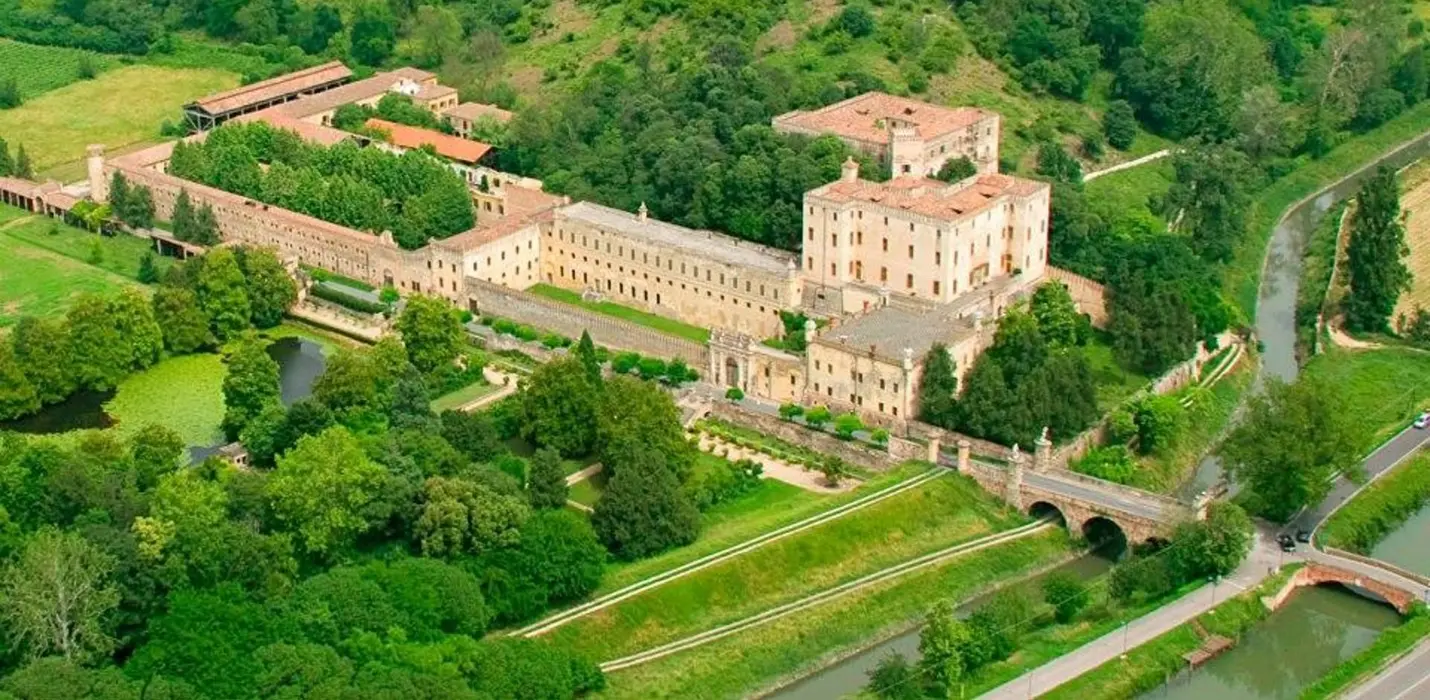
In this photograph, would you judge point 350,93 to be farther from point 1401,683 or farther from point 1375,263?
point 1401,683

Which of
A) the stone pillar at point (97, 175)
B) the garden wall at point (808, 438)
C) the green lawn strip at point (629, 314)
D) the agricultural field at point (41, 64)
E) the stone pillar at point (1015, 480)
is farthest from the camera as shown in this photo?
the agricultural field at point (41, 64)

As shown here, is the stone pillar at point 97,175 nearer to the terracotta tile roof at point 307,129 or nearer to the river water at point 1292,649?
the terracotta tile roof at point 307,129

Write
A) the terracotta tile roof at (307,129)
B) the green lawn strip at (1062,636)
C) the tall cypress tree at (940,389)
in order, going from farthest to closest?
the terracotta tile roof at (307,129) → the tall cypress tree at (940,389) → the green lawn strip at (1062,636)

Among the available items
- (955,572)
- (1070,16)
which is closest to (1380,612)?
(955,572)

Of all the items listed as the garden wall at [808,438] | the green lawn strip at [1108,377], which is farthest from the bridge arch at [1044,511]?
the green lawn strip at [1108,377]

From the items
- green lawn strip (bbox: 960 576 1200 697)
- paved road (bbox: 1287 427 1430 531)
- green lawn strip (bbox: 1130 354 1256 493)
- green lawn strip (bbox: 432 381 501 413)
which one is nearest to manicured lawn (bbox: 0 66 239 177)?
green lawn strip (bbox: 432 381 501 413)

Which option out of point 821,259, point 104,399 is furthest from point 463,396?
point 821,259

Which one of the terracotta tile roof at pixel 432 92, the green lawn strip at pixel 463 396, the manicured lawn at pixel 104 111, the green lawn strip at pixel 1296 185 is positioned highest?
the terracotta tile roof at pixel 432 92
